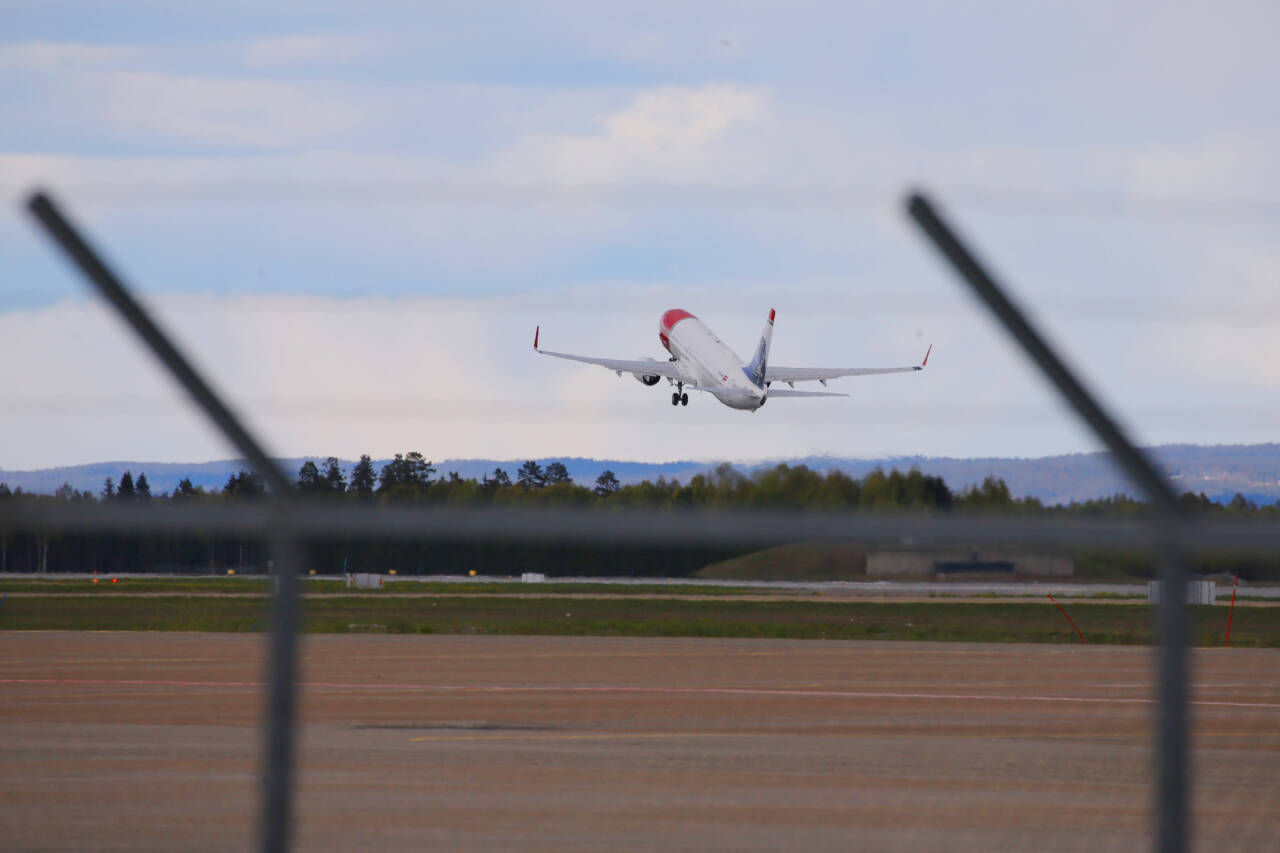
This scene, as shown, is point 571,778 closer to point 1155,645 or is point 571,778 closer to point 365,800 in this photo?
point 365,800

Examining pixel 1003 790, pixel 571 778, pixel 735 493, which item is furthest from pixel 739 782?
pixel 735 493

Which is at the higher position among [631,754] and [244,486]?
[244,486]

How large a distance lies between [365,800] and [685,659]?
58.4 feet

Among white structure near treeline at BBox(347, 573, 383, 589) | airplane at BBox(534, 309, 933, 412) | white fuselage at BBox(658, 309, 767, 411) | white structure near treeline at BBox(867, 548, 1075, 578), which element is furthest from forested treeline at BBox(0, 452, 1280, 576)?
white fuselage at BBox(658, 309, 767, 411)

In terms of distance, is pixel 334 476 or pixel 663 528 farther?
pixel 334 476

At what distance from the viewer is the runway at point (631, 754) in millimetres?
9344

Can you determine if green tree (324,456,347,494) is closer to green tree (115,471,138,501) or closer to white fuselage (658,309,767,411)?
green tree (115,471,138,501)

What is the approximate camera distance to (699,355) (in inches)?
2655

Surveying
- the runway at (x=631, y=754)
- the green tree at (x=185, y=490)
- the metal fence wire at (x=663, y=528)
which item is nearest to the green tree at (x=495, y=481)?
the metal fence wire at (x=663, y=528)

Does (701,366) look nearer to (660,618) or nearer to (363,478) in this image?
(660,618)

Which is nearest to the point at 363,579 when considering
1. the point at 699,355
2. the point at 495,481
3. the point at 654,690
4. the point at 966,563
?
the point at 654,690

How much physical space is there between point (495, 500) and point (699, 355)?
6285 centimetres

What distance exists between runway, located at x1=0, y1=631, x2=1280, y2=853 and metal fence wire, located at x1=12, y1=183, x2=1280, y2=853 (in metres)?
2.62

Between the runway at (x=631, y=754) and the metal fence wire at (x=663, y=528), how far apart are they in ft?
8.60
